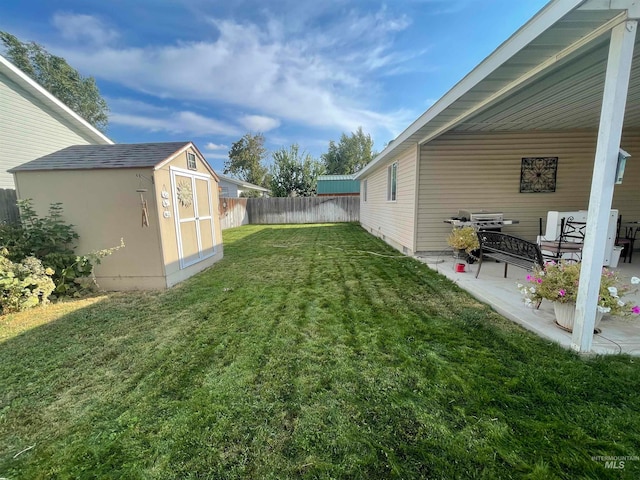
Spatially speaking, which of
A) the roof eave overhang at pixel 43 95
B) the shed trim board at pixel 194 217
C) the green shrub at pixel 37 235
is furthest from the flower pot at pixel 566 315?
the roof eave overhang at pixel 43 95

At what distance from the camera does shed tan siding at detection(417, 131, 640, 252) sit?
5.84 meters

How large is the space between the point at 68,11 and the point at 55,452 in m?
10.2

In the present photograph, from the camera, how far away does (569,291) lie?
2.50 meters

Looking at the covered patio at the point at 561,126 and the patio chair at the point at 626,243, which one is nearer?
the covered patio at the point at 561,126

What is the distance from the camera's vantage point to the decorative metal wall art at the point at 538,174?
591cm

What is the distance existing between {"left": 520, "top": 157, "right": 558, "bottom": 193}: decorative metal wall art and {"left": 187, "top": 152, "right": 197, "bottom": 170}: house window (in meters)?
6.99

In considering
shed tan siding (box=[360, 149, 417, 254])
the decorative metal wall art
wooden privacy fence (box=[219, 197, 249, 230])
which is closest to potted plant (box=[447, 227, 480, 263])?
shed tan siding (box=[360, 149, 417, 254])

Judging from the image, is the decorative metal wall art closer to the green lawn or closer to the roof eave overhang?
the green lawn

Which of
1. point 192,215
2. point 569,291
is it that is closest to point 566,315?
point 569,291

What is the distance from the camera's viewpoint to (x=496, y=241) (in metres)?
4.22

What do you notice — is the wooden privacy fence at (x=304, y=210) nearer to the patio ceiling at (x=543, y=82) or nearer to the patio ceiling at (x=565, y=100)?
the patio ceiling at (x=543, y=82)

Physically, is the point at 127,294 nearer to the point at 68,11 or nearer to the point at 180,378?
the point at 180,378

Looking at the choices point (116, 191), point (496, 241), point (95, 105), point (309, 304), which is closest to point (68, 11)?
point (116, 191)

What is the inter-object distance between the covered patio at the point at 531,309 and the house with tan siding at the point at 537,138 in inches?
12.0
